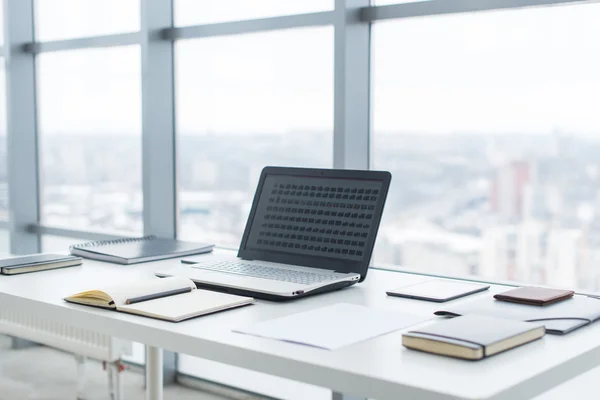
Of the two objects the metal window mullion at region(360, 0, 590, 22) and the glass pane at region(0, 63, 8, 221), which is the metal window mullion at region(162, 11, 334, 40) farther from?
the glass pane at region(0, 63, 8, 221)

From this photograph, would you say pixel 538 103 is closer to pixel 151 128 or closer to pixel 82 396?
pixel 151 128

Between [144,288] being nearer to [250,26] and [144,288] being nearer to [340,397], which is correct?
[340,397]

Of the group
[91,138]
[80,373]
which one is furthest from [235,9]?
[80,373]

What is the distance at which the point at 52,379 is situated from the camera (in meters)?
3.32

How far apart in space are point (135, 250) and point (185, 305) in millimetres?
693

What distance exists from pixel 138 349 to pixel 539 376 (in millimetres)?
2582

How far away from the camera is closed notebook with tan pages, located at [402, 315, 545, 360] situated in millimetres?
1097

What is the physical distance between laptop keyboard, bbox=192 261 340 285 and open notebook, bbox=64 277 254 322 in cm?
17

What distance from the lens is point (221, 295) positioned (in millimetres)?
1526

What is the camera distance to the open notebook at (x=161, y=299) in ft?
4.57

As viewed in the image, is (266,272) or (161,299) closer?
(161,299)

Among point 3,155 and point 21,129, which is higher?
point 21,129

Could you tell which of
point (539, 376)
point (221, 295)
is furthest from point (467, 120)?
point (539, 376)

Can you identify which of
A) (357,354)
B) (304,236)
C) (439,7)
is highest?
(439,7)
